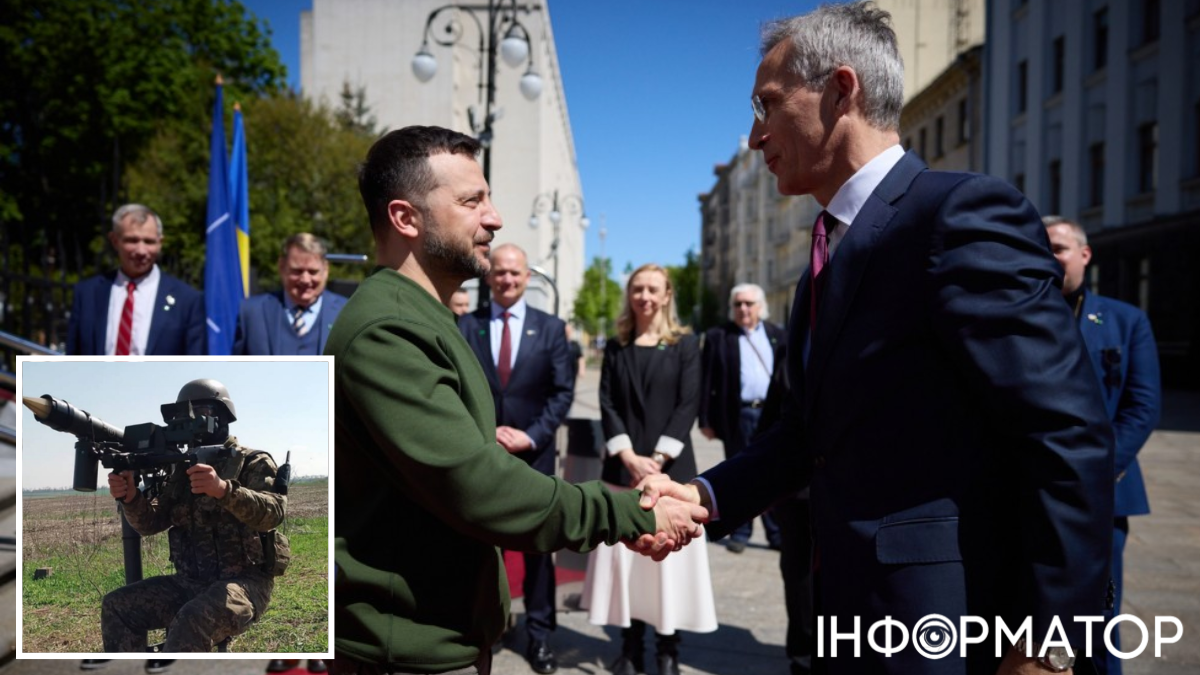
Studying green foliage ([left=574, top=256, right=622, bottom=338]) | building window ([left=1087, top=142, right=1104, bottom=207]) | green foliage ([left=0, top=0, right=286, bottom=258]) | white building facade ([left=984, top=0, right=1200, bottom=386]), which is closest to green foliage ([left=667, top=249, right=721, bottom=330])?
green foliage ([left=574, top=256, right=622, bottom=338])

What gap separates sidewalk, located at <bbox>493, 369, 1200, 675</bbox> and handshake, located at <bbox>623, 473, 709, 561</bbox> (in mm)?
2541

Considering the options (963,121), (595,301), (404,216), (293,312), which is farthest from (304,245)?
(595,301)

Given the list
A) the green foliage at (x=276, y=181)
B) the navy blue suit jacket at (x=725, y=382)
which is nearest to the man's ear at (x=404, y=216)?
the navy blue suit jacket at (x=725, y=382)

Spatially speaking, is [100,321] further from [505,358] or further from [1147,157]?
[1147,157]

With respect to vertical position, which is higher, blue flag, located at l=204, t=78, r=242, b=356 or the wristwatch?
blue flag, located at l=204, t=78, r=242, b=356

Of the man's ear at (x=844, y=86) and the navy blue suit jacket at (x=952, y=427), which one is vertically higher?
the man's ear at (x=844, y=86)

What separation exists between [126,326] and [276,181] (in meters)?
22.7

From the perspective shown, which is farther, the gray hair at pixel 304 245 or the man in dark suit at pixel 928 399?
the gray hair at pixel 304 245

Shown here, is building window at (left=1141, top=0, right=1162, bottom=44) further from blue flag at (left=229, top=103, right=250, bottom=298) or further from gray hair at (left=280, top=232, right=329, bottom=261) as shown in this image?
gray hair at (left=280, top=232, right=329, bottom=261)

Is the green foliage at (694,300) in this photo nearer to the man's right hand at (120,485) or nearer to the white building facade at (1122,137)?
the white building facade at (1122,137)

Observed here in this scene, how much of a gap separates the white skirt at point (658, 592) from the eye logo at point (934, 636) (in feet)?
10.2

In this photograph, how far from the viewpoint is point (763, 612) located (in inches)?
239

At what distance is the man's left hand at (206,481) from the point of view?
6.13 feet

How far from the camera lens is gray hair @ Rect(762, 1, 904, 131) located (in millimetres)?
2197
